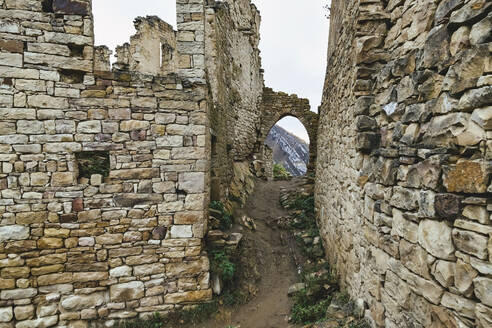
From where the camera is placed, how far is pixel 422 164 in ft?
6.06

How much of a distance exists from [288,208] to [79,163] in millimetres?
6464

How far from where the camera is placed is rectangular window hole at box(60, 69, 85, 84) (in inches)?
146

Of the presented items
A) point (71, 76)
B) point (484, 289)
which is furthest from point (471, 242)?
point (71, 76)

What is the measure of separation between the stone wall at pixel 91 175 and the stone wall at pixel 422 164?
102 inches

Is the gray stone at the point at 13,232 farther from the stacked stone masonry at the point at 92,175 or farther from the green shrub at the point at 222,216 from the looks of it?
the green shrub at the point at 222,216

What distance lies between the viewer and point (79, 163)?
405 cm

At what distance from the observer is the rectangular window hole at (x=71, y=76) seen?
146 inches

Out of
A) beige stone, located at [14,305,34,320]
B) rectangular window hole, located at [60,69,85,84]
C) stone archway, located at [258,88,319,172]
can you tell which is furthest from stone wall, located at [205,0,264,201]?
beige stone, located at [14,305,34,320]

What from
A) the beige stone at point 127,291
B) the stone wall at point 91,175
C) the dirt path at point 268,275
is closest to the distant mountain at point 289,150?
the dirt path at point 268,275

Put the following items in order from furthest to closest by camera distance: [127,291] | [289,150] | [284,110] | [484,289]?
[289,150]
[284,110]
[127,291]
[484,289]

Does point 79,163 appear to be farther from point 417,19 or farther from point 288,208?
point 288,208

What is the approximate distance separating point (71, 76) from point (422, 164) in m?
4.80

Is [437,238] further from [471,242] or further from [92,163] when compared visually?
[92,163]

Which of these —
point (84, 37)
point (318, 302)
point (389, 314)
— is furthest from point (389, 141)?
point (84, 37)
